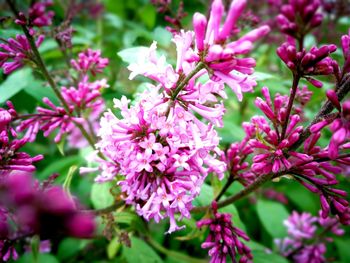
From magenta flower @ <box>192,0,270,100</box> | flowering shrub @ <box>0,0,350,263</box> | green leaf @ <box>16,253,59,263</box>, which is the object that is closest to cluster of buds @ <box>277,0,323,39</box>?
flowering shrub @ <box>0,0,350,263</box>

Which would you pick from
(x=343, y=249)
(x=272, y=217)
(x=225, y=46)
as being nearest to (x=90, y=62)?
(x=225, y=46)

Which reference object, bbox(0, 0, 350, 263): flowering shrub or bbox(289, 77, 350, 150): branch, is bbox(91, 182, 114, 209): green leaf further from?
bbox(289, 77, 350, 150): branch

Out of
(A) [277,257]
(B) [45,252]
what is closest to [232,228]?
(A) [277,257]

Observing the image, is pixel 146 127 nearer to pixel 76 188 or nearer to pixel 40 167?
pixel 76 188

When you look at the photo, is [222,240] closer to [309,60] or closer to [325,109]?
[325,109]

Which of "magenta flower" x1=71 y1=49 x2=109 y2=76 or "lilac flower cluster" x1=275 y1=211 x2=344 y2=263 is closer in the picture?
"magenta flower" x1=71 y1=49 x2=109 y2=76
